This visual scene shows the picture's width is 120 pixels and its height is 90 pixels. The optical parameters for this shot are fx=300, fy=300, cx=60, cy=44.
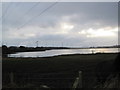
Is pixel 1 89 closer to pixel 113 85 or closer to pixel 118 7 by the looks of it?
pixel 113 85

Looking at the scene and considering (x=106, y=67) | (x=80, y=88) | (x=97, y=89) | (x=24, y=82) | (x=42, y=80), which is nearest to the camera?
(x=97, y=89)

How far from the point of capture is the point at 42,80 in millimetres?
17984

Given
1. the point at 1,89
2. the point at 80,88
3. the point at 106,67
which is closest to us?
the point at 80,88

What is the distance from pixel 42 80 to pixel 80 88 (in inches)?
213

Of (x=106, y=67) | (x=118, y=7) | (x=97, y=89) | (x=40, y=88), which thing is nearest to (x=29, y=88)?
(x=40, y=88)

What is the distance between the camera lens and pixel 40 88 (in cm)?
1333

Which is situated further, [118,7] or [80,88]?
[80,88]

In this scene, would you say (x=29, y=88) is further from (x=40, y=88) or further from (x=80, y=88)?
(x=80, y=88)

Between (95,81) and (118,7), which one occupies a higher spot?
(118,7)

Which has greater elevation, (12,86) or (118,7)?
(118,7)

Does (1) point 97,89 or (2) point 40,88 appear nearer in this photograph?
(1) point 97,89

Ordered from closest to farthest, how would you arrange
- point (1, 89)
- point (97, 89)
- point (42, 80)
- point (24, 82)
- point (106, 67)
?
point (97, 89) < point (1, 89) < point (24, 82) < point (42, 80) < point (106, 67)

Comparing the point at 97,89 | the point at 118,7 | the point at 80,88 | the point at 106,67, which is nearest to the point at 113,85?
the point at 97,89

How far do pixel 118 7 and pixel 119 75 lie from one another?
2857 mm
